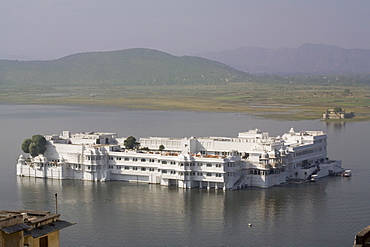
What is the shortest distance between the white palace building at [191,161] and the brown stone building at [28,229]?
28.5 m

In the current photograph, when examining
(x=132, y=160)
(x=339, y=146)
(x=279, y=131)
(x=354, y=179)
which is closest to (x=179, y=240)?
(x=132, y=160)

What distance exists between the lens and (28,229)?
14.8 m

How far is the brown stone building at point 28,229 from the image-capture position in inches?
549

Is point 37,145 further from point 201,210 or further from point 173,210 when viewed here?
point 201,210

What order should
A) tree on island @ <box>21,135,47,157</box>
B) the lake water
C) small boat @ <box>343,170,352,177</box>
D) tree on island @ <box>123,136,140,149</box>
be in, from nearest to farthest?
1. the lake water
2. small boat @ <box>343,170,352,177</box>
3. tree on island @ <box>21,135,47,157</box>
4. tree on island @ <box>123,136,140,149</box>

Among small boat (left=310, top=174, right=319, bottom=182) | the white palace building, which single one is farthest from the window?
small boat (left=310, top=174, right=319, bottom=182)

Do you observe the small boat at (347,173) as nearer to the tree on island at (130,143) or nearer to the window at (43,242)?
the tree on island at (130,143)

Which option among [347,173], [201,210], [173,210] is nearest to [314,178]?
[347,173]

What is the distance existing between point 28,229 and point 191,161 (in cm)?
3001

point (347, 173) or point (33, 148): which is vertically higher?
point (33, 148)

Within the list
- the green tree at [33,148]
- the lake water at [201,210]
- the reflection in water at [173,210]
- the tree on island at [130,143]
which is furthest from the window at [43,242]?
the green tree at [33,148]

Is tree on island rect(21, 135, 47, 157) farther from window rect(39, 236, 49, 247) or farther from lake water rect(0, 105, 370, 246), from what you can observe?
window rect(39, 236, 49, 247)

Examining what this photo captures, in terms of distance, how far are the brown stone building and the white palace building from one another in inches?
1123

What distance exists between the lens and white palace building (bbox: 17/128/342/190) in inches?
1754
